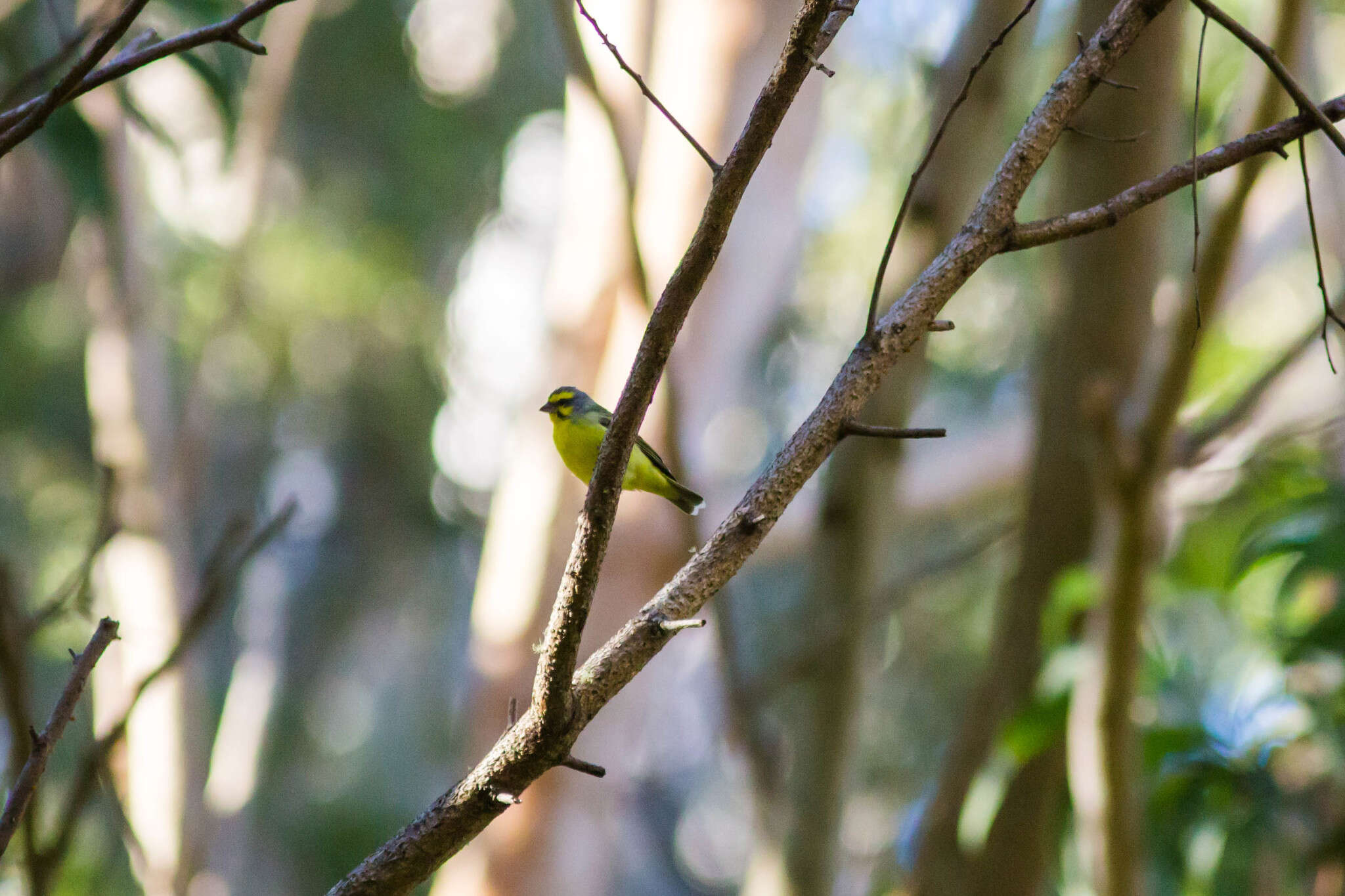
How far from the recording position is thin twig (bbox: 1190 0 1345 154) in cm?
148

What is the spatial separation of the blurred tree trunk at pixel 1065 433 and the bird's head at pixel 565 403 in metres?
1.59

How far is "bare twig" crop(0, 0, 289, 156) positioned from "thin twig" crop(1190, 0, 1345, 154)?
1189 millimetres

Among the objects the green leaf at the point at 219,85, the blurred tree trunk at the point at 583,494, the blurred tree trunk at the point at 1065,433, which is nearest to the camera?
the green leaf at the point at 219,85

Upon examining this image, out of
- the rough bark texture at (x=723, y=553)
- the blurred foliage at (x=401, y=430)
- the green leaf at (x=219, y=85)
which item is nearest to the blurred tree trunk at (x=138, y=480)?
the blurred foliage at (x=401, y=430)

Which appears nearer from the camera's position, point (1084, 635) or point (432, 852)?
point (432, 852)

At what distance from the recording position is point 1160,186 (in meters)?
1.54

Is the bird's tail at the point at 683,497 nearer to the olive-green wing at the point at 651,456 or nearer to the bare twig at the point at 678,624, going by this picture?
the olive-green wing at the point at 651,456

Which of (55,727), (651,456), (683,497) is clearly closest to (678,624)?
(55,727)

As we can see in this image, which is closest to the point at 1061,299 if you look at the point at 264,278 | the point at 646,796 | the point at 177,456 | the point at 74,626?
the point at 177,456

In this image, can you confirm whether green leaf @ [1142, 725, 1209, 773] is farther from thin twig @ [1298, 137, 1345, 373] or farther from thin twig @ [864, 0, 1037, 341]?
thin twig @ [864, 0, 1037, 341]

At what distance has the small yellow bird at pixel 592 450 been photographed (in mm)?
3309

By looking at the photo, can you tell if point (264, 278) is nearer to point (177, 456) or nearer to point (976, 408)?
point (976, 408)

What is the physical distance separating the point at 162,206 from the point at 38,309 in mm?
1952

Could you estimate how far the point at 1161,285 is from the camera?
12.9 feet
